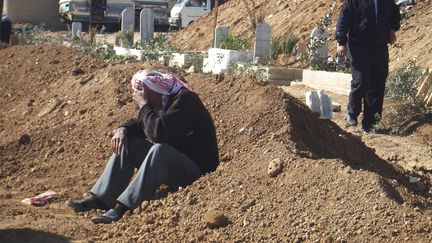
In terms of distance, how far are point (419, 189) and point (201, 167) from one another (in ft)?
5.77

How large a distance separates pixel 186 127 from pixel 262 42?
8.96 meters

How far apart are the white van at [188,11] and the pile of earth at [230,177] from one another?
23390mm

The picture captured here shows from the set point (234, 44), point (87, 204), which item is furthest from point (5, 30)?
point (87, 204)

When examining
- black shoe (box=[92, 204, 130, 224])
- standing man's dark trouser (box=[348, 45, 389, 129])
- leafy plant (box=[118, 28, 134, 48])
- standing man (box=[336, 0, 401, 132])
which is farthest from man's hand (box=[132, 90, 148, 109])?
leafy plant (box=[118, 28, 134, 48])

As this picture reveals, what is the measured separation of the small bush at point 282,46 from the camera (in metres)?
15.4

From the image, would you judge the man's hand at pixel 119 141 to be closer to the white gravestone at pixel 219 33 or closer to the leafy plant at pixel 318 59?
the leafy plant at pixel 318 59

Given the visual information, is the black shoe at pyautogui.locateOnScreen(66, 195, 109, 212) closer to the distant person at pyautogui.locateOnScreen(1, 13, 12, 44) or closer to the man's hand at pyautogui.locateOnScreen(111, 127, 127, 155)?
the man's hand at pyautogui.locateOnScreen(111, 127, 127, 155)

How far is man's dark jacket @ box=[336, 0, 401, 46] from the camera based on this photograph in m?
9.55

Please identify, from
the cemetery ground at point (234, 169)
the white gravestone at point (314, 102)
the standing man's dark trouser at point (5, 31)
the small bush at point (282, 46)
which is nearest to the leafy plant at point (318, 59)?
the cemetery ground at point (234, 169)

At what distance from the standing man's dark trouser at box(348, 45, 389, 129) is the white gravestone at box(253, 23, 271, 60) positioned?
214 inches

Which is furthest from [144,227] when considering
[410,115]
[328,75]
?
[328,75]

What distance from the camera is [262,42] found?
49.9 feet

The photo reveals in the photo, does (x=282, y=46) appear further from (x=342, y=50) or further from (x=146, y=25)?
(x=146, y=25)

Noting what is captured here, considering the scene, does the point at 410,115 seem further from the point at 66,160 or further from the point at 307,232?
the point at 307,232
